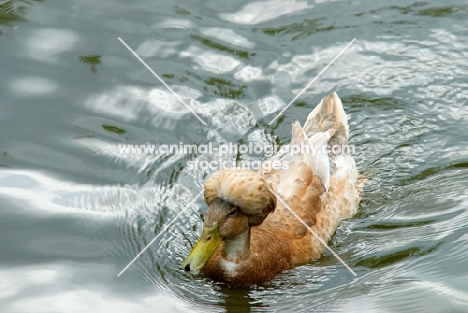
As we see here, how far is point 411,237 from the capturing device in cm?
809

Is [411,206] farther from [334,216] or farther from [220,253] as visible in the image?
[220,253]

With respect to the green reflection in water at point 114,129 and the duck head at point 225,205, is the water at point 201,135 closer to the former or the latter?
the green reflection in water at point 114,129

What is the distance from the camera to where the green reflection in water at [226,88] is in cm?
1041

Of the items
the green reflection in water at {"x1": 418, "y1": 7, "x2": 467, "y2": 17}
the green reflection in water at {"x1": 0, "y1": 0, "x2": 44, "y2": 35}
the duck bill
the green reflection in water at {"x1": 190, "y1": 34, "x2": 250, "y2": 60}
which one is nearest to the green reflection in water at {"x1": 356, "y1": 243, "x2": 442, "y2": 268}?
the duck bill

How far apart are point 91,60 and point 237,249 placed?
A: 415 cm

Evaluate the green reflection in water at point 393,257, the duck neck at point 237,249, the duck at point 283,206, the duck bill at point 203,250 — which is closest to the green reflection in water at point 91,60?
the duck at point 283,206

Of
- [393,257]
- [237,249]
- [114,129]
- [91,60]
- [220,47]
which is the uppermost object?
[220,47]

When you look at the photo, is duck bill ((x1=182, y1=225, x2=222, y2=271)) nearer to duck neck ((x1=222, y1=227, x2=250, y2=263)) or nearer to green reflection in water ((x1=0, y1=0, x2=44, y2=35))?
duck neck ((x1=222, y1=227, x2=250, y2=263))

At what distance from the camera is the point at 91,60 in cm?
1060

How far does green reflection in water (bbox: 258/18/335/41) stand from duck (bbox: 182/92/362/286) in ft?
6.08

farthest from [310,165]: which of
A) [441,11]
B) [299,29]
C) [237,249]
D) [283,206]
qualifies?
[441,11]

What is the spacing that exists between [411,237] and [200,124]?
3139 mm

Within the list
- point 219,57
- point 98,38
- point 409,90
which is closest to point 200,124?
point 219,57

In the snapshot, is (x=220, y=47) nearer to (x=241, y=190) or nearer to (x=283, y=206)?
(x=283, y=206)
